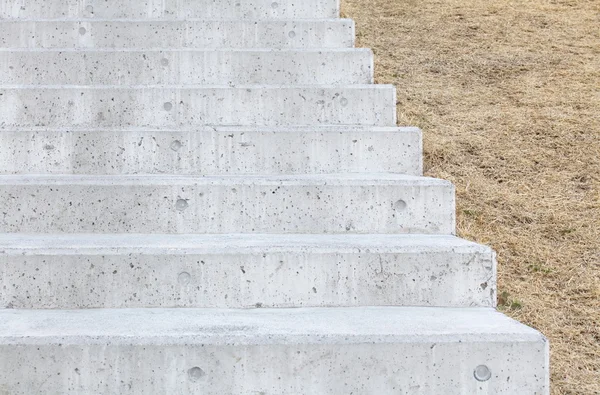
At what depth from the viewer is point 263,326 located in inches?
88.6

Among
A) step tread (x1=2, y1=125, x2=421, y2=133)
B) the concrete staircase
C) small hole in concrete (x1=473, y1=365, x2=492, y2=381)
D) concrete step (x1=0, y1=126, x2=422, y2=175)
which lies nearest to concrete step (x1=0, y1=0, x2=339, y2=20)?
the concrete staircase

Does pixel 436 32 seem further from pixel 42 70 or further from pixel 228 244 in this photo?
pixel 228 244

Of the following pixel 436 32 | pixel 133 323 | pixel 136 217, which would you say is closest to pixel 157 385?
pixel 133 323

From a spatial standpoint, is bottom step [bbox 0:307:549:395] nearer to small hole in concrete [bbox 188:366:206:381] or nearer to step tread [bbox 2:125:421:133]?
small hole in concrete [bbox 188:366:206:381]

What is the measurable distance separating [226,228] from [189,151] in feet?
1.73

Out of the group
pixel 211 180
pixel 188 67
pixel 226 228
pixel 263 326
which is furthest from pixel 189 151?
pixel 263 326

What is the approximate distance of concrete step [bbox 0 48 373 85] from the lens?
12.7ft

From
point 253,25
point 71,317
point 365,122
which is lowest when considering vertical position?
point 71,317

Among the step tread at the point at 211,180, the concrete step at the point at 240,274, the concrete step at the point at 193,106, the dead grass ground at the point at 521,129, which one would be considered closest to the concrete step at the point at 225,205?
the step tread at the point at 211,180

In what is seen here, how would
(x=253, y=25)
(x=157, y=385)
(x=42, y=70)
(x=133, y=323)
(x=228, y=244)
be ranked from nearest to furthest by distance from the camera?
(x=157, y=385)
(x=133, y=323)
(x=228, y=244)
(x=42, y=70)
(x=253, y=25)

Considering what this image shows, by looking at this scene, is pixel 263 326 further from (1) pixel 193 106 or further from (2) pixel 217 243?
(1) pixel 193 106

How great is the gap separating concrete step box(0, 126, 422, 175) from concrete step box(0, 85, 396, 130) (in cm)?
34

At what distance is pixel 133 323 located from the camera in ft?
7.39

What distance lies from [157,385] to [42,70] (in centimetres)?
235
